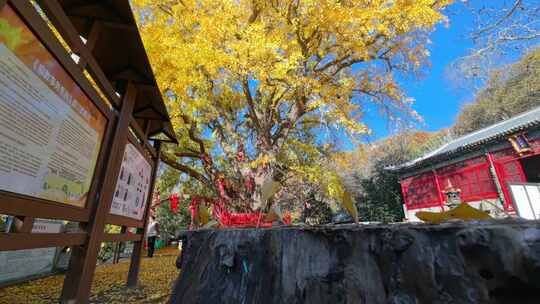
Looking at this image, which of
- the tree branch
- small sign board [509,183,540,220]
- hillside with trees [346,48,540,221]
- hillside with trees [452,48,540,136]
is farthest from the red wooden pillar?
the tree branch

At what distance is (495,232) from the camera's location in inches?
19.0

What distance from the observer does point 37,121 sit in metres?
1.11

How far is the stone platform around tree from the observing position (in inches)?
19.3

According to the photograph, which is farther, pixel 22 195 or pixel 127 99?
pixel 127 99

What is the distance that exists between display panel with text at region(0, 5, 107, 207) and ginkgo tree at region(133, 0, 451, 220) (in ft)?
7.51

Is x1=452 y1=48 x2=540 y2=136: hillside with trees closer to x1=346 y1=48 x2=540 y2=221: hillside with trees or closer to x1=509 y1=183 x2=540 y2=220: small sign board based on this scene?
x1=346 y1=48 x2=540 y2=221: hillside with trees

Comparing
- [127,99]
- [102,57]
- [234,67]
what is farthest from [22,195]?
[234,67]

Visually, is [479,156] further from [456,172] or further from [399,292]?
[399,292]

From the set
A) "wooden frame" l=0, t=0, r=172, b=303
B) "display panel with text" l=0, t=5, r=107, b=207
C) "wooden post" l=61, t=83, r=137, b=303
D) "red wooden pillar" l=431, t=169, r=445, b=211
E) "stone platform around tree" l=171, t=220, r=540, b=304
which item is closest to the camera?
"stone platform around tree" l=171, t=220, r=540, b=304

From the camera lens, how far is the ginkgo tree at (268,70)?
4230 millimetres

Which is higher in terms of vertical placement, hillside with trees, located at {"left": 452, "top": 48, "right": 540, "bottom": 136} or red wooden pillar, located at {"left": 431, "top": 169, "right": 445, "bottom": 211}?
hillside with trees, located at {"left": 452, "top": 48, "right": 540, "bottom": 136}

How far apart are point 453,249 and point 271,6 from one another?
20.2 ft

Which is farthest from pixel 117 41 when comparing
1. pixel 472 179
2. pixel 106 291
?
pixel 472 179

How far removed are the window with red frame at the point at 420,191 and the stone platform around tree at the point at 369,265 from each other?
11706 mm
